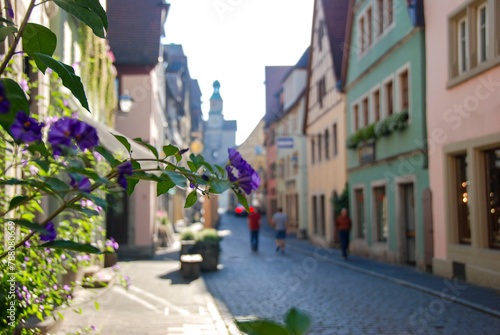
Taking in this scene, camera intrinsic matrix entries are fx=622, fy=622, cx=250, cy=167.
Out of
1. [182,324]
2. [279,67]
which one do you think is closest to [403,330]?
[182,324]

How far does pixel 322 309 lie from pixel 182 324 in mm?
2339

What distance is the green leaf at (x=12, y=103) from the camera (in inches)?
Result: 70.9

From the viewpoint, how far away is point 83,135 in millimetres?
1932

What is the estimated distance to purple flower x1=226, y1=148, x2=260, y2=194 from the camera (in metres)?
2.14

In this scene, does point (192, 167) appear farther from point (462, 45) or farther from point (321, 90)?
point (321, 90)

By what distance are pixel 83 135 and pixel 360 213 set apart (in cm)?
2048

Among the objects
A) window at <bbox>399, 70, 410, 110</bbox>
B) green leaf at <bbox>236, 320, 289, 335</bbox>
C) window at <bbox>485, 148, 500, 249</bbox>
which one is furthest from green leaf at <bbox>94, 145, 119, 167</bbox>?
window at <bbox>399, 70, 410, 110</bbox>

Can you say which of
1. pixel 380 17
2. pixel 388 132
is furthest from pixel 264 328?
pixel 380 17

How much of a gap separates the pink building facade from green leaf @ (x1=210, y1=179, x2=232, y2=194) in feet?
33.4

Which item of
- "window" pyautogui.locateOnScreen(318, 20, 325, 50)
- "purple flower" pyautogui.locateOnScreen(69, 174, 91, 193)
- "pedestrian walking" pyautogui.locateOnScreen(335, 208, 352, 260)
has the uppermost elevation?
"window" pyautogui.locateOnScreen(318, 20, 325, 50)

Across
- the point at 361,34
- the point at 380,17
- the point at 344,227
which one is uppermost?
the point at 361,34

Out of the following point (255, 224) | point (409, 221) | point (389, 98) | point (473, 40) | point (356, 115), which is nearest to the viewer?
point (473, 40)

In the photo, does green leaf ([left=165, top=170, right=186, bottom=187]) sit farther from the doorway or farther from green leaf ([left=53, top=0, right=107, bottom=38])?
the doorway

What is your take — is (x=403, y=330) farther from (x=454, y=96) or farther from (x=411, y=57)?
(x=411, y=57)
